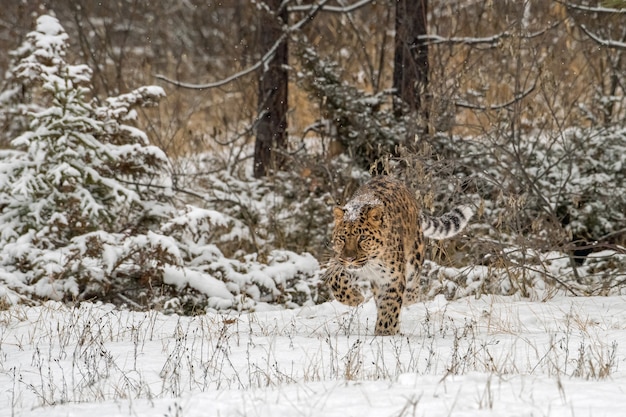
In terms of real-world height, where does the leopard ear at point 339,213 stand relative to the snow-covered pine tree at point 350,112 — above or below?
below

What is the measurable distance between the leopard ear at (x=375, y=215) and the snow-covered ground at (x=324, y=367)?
2.85 ft

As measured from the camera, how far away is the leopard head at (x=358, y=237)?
6523mm

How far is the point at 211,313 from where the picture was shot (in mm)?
8219

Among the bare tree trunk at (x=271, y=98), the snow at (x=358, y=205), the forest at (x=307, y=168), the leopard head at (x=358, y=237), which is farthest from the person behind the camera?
the bare tree trunk at (x=271, y=98)

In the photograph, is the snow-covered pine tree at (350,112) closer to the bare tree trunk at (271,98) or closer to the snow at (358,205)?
the bare tree trunk at (271,98)

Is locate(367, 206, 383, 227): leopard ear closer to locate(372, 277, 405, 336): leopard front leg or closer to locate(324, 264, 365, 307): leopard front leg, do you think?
locate(372, 277, 405, 336): leopard front leg

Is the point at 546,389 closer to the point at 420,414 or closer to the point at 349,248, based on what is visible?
the point at 420,414

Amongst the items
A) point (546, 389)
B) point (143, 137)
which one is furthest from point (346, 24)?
point (546, 389)

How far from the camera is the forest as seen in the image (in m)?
8.50

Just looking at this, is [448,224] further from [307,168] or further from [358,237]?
[307,168]

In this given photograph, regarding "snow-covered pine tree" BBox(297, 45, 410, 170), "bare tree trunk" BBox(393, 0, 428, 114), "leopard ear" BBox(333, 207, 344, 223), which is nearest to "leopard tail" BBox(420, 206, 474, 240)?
"leopard ear" BBox(333, 207, 344, 223)

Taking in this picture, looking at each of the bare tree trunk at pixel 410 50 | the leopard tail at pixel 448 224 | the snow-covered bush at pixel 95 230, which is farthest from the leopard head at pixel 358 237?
the bare tree trunk at pixel 410 50

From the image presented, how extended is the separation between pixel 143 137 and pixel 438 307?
3593 millimetres

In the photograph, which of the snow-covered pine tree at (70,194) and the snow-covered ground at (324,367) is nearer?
the snow-covered ground at (324,367)
